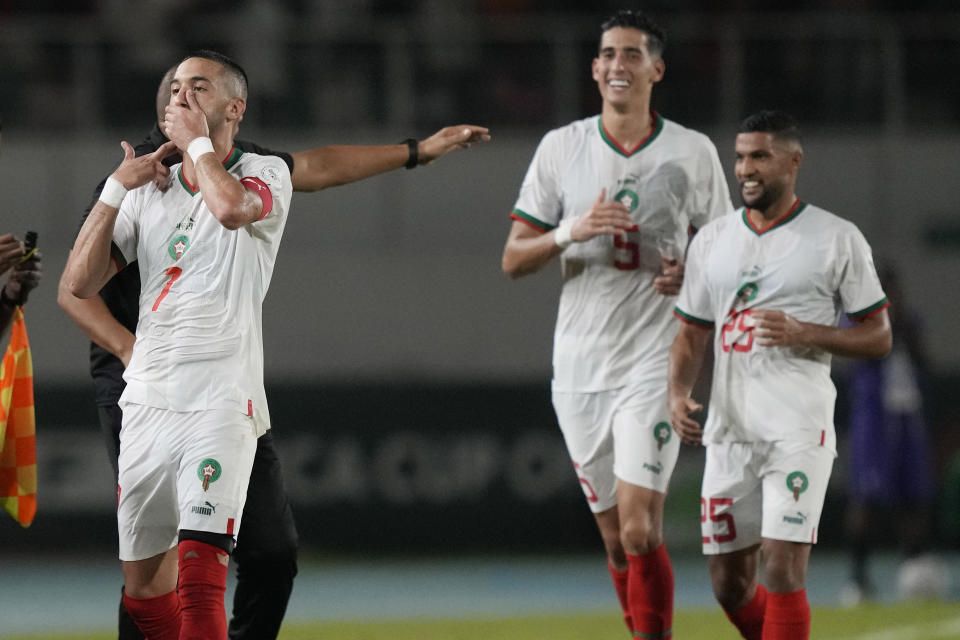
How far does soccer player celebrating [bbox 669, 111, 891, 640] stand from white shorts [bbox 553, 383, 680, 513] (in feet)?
0.82

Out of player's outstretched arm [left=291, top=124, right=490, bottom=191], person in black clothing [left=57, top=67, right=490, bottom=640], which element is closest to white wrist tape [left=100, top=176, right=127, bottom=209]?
person in black clothing [left=57, top=67, right=490, bottom=640]

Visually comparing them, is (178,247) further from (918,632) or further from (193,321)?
(918,632)

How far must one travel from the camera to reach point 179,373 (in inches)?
196

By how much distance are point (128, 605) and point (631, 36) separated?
10.7ft

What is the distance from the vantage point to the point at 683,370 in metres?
6.20

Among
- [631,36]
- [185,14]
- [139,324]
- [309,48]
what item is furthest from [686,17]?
[139,324]

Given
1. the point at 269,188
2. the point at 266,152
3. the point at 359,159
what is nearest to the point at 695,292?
the point at 359,159

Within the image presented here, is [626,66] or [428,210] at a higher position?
[626,66]

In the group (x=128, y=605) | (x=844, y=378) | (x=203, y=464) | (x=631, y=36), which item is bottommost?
(x=844, y=378)

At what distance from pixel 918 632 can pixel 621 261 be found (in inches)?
136

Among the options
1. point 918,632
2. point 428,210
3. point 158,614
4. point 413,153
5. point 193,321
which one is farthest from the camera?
point 428,210

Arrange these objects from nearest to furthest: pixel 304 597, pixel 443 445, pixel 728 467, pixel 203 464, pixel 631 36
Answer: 1. pixel 203 464
2. pixel 728 467
3. pixel 631 36
4. pixel 304 597
5. pixel 443 445

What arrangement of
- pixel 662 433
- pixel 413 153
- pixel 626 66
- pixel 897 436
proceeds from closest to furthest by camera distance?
pixel 413 153, pixel 662 433, pixel 626 66, pixel 897 436

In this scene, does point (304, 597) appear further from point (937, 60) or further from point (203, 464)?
point (937, 60)
